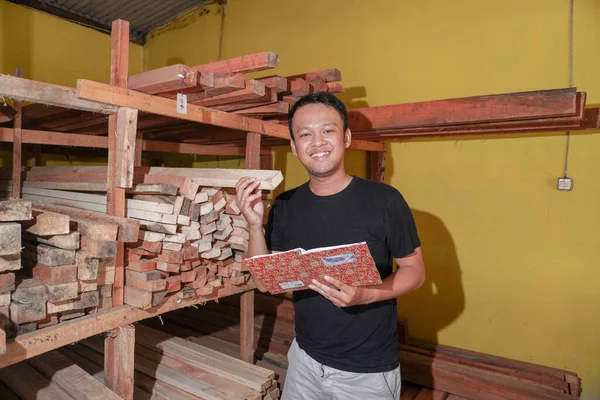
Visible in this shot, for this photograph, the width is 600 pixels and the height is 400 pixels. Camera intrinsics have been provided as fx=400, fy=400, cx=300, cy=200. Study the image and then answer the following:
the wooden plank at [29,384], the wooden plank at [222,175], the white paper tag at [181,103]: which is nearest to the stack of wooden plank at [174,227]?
the wooden plank at [222,175]

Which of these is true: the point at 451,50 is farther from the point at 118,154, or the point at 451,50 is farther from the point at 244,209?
the point at 118,154

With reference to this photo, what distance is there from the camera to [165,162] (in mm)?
7859

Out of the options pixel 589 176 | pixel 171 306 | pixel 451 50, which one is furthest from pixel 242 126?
pixel 589 176

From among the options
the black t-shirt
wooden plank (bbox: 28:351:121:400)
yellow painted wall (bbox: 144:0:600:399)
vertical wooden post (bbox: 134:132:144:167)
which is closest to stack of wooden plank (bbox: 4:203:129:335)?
wooden plank (bbox: 28:351:121:400)

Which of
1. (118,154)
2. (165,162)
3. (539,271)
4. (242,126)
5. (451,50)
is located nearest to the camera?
(118,154)

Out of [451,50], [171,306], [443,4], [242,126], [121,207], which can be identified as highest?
[443,4]

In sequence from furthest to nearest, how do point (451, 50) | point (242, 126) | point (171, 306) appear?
point (451, 50) < point (242, 126) < point (171, 306)

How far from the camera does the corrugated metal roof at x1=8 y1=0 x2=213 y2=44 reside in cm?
653

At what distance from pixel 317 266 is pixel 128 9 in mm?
7000

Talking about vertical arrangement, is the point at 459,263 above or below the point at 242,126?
below

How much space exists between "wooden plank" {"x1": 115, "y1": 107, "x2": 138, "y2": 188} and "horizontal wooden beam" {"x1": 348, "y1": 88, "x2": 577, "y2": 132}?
1883 mm

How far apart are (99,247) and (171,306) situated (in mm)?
834

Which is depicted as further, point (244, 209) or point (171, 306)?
point (171, 306)

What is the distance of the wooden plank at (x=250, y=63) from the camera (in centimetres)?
242
